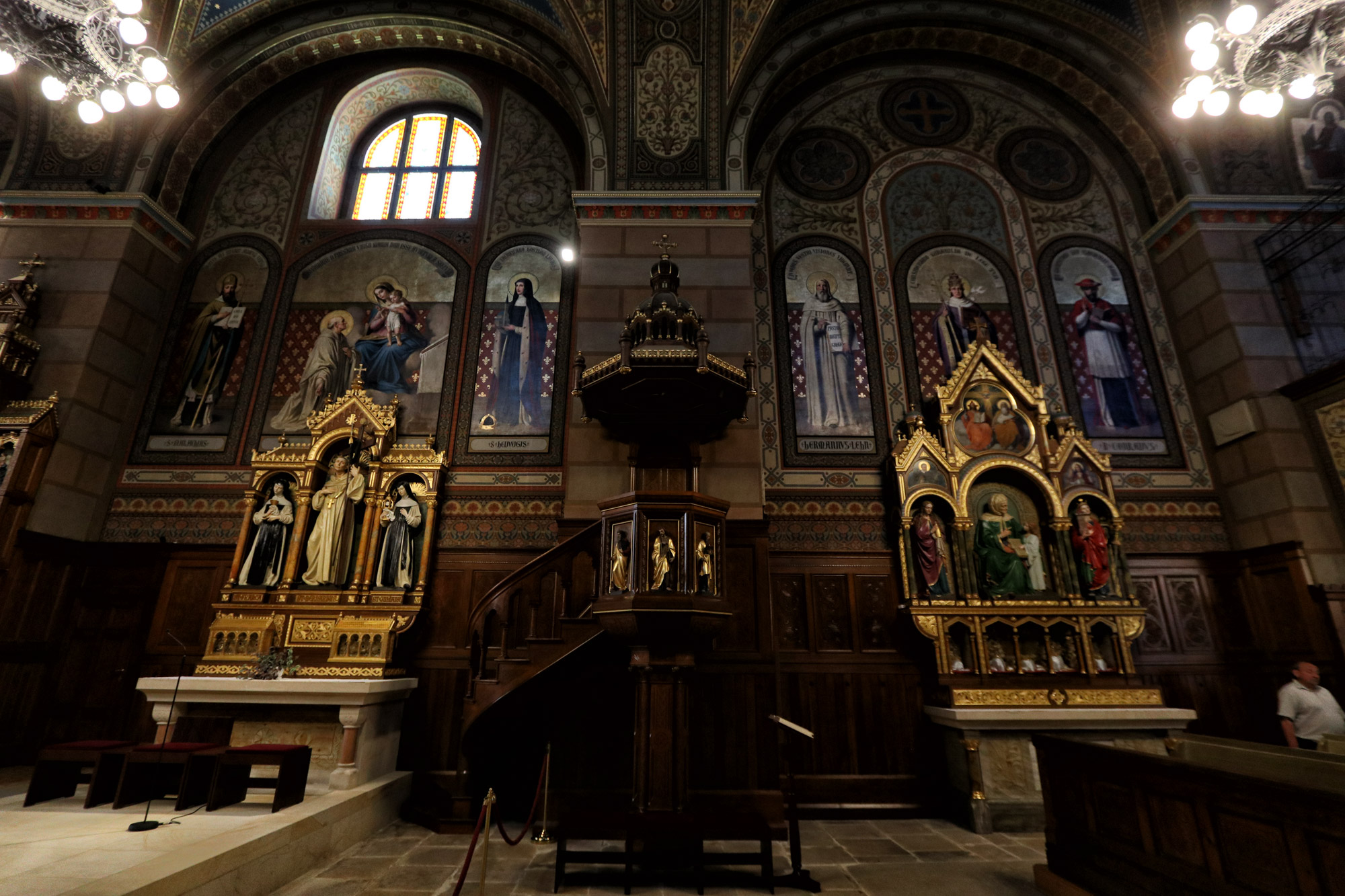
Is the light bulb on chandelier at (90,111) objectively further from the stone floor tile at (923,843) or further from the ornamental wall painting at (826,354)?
the stone floor tile at (923,843)

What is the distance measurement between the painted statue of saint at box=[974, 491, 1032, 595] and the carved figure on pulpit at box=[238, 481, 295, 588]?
7.88 meters

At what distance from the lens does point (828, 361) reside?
886cm

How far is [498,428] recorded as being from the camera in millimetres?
8453

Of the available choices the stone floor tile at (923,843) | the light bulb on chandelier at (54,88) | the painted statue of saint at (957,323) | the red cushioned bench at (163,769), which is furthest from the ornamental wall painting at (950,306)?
the light bulb on chandelier at (54,88)

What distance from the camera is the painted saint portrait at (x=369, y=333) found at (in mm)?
8594

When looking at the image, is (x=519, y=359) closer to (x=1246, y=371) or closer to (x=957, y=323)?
(x=957, y=323)

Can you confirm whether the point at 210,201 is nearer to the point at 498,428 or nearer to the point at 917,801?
the point at 498,428

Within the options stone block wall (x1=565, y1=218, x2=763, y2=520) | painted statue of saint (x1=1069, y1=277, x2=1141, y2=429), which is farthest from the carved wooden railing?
painted statue of saint (x1=1069, y1=277, x2=1141, y2=429)

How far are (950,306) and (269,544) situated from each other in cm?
919

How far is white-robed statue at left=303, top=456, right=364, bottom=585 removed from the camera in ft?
24.1

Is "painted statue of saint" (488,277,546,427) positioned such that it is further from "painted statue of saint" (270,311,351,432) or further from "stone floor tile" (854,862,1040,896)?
"stone floor tile" (854,862,1040,896)

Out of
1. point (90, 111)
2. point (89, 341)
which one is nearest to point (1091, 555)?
point (90, 111)

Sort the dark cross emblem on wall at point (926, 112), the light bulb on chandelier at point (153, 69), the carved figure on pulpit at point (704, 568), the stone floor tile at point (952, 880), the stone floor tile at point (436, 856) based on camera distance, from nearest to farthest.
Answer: the stone floor tile at point (952, 880) → the stone floor tile at point (436, 856) → the carved figure on pulpit at point (704, 568) → the light bulb on chandelier at point (153, 69) → the dark cross emblem on wall at point (926, 112)

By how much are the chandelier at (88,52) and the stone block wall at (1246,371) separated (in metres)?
12.2
